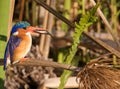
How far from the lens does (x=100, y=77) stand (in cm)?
136

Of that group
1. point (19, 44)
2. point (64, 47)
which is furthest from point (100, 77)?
point (64, 47)

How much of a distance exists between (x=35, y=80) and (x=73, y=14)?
0.68m

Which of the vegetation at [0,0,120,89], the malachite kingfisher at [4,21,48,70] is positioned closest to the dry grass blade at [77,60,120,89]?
the vegetation at [0,0,120,89]

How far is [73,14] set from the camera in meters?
2.97

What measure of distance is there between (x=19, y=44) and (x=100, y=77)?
0.93 feet

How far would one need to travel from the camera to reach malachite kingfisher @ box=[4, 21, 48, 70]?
4.06 feet

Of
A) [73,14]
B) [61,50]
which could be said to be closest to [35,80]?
[61,50]

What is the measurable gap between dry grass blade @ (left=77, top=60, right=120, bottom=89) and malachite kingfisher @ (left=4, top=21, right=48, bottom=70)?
203 mm

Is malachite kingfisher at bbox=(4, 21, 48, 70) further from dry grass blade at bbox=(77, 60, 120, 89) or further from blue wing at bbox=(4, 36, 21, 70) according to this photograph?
dry grass blade at bbox=(77, 60, 120, 89)

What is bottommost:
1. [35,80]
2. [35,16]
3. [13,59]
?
[35,80]

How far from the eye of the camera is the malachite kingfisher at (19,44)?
4.06 feet

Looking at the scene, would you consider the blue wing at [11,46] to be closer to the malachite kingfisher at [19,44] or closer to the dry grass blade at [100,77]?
the malachite kingfisher at [19,44]

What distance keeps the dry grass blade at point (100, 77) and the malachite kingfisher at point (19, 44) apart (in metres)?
0.20

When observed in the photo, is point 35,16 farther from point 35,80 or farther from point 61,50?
point 35,80
